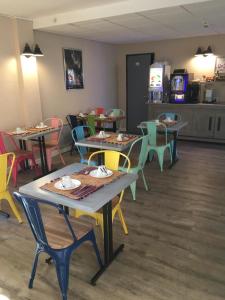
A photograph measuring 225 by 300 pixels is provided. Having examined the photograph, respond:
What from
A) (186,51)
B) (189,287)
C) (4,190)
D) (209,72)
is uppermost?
(186,51)

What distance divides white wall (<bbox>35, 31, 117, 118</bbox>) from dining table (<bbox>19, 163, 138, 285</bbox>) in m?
3.05

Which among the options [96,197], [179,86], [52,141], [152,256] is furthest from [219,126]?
[96,197]

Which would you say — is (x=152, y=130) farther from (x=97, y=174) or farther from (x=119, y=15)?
(x=97, y=174)

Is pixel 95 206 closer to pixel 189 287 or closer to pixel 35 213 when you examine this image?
pixel 35 213

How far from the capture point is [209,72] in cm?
604

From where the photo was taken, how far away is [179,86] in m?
5.98

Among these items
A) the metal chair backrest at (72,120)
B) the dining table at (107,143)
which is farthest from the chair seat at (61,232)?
the metal chair backrest at (72,120)

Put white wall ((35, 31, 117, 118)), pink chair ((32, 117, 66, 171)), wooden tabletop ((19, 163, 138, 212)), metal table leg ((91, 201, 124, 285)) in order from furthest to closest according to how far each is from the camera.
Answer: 1. white wall ((35, 31, 117, 118))
2. pink chair ((32, 117, 66, 171))
3. metal table leg ((91, 201, 124, 285))
4. wooden tabletop ((19, 163, 138, 212))

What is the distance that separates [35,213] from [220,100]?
5.59m

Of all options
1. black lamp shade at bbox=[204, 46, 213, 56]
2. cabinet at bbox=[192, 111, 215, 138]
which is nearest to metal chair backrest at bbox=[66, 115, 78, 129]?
cabinet at bbox=[192, 111, 215, 138]

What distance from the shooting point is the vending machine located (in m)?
6.04

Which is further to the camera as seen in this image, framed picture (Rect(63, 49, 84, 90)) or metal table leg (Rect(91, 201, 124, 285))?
framed picture (Rect(63, 49, 84, 90))

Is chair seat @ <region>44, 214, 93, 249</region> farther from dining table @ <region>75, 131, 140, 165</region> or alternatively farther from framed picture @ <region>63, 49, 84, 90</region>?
framed picture @ <region>63, 49, 84, 90</region>

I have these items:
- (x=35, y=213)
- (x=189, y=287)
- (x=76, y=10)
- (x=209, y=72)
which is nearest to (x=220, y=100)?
(x=209, y=72)
